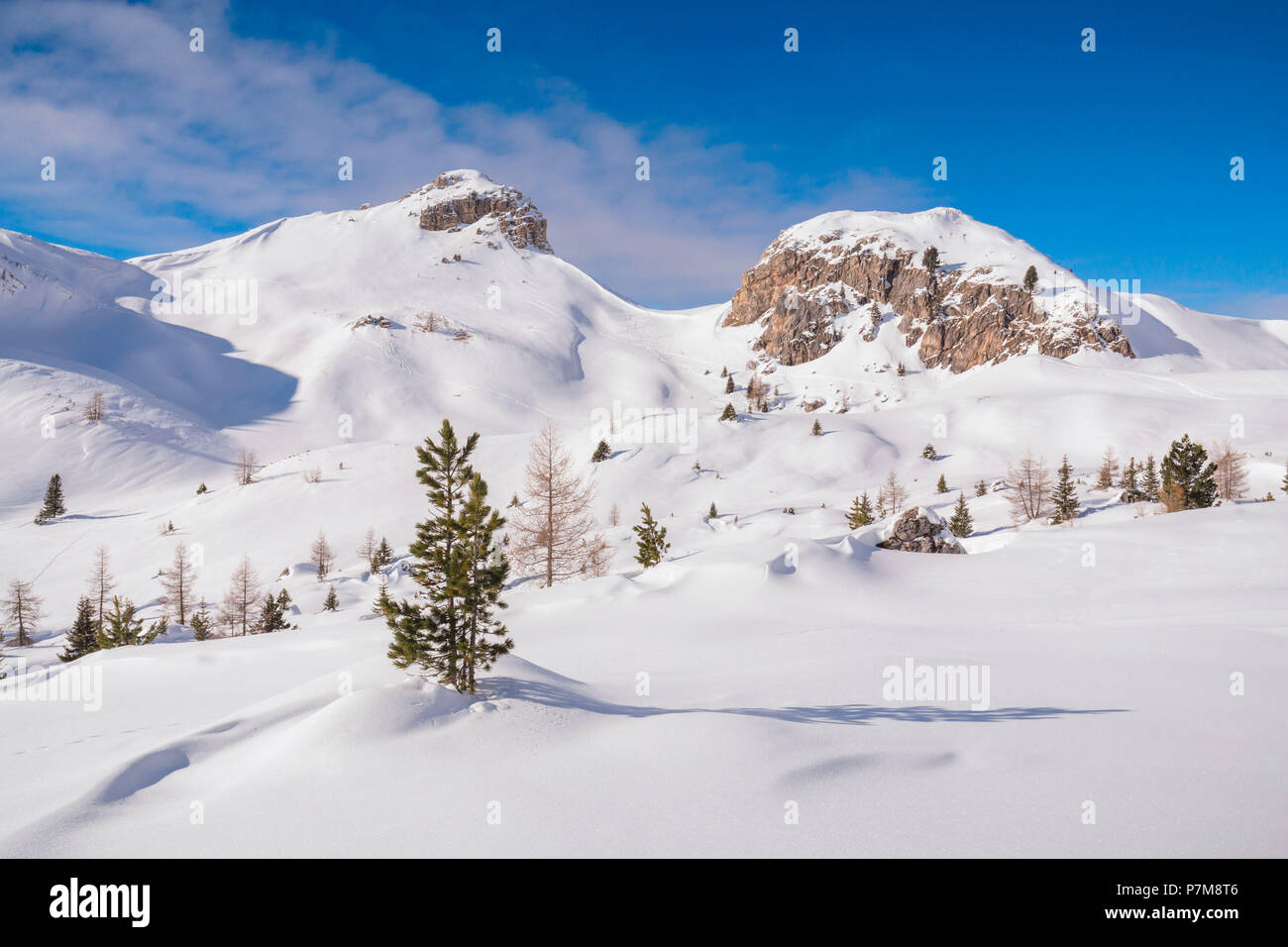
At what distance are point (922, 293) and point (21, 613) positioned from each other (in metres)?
144

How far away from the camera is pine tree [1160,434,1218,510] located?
25.3m

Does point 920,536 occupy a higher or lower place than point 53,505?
lower

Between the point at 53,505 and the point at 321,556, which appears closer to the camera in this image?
the point at 321,556

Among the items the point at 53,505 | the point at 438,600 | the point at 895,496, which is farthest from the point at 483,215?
the point at 438,600

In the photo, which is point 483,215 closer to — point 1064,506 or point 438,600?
point 1064,506

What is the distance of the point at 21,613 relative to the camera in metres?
32.1

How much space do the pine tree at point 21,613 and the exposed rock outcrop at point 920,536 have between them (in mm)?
42662

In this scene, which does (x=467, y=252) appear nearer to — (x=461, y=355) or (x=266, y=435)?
(x=461, y=355)

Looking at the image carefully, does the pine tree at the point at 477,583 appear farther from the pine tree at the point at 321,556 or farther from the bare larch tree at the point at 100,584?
the bare larch tree at the point at 100,584

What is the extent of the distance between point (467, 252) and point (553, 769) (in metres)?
192

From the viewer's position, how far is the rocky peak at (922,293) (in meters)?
113

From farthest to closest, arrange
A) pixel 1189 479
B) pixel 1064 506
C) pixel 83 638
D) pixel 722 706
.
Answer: pixel 1064 506 < pixel 1189 479 < pixel 83 638 < pixel 722 706

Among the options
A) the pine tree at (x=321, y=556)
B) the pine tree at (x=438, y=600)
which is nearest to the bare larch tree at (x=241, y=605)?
the pine tree at (x=321, y=556)
